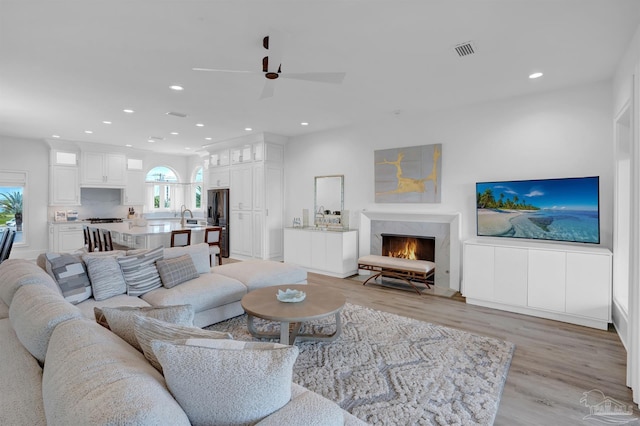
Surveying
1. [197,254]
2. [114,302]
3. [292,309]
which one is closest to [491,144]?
[292,309]

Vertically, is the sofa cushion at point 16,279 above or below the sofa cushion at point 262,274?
above

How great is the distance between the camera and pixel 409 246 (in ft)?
18.1

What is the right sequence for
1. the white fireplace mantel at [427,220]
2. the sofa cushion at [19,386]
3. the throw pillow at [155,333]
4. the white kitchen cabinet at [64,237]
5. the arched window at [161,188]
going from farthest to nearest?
the arched window at [161,188] < the white kitchen cabinet at [64,237] < the white fireplace mantel at [427,220] < the throw pillow at [155,333] < the sofa cushion at [19,386]

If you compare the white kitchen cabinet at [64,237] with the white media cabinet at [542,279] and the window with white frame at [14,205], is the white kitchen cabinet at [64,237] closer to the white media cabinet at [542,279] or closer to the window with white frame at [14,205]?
the window with white frame at [14,205]

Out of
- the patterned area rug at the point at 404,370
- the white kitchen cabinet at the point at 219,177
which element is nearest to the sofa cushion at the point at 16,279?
the patterned area rug at the point at 404,370

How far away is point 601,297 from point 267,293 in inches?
140

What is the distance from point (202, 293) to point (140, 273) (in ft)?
2.07

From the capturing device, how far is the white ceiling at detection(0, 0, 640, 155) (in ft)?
7.93

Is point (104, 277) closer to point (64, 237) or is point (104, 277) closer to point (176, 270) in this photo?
point (176, 270)

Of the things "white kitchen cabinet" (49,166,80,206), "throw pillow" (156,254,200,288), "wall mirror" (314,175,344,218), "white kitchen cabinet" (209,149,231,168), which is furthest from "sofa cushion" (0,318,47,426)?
"white kitchen cabinet" (49,166,80,206)

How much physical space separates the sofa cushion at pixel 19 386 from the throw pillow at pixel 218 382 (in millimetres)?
521

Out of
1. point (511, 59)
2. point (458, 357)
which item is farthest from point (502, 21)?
point (458, 357)

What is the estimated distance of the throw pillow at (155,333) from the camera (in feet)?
4.00

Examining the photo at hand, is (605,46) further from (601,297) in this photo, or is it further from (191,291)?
(191,291)
